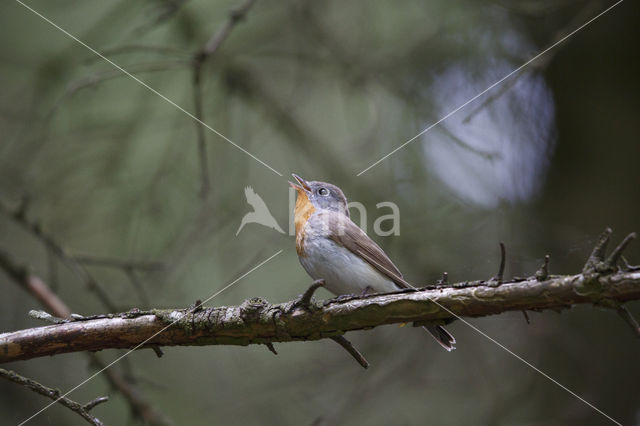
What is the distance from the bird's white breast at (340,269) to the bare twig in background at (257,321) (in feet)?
3.51

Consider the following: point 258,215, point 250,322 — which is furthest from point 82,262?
point 250,322

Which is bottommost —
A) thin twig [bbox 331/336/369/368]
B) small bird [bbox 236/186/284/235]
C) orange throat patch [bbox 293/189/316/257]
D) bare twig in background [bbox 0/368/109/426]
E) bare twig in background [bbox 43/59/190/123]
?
thin twig [bbox 331/336/369/368]

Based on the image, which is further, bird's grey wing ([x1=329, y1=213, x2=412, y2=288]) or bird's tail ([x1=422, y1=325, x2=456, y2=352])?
bird's grey wing ([x1=329, y1=213, x2=412, y2=288])

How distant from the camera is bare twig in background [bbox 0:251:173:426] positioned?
3947 millimetres

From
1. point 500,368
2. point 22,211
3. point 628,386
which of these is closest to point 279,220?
point 22,211

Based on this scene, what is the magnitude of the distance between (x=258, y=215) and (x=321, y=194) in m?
0.93

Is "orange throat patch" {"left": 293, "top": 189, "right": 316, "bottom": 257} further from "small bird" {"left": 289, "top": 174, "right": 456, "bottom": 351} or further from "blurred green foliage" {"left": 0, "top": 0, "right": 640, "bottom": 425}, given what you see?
"blurred green foliage" {"left": 0, "top": 0, "right": 640, "bottom": 425}

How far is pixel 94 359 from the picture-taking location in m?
4.05

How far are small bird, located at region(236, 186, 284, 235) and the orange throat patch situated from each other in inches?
25.9

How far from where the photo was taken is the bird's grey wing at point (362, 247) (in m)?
3.66

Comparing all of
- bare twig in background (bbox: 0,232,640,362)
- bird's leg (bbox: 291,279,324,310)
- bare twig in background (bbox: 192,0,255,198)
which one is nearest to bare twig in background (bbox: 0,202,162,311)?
bare twig in background (bbox: 192,0,255,198)

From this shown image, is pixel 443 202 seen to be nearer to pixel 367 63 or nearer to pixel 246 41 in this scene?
pixel 367 63

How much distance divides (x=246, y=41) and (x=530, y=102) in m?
2.80

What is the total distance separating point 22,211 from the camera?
4102 millimetres
